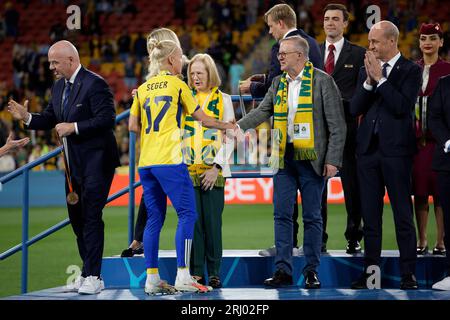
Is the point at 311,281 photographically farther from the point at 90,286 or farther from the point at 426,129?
the point at 426,129

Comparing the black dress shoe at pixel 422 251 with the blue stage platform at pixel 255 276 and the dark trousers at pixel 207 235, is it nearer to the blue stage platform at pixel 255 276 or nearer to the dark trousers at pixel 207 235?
the blue stage platform at pixel 255 276

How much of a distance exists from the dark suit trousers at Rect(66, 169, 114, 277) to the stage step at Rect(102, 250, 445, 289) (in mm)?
348

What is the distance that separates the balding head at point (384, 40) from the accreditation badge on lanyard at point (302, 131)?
757mm

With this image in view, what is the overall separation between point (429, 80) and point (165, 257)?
2672 millimetres

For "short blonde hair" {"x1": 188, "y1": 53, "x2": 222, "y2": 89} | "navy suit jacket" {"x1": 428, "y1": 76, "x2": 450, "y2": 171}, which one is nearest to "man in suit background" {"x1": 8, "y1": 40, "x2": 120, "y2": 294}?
"short blonde hair" {"x1": 188, "y1": 53, "x2": 222, "y2": 89}

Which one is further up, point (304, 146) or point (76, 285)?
point (304, 146)

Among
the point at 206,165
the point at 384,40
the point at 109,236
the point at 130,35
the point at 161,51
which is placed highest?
the point at 130,35

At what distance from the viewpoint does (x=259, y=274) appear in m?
6.62

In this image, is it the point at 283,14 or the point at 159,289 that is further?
the point at 283,14

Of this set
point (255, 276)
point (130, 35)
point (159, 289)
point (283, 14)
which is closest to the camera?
point (159, 289)

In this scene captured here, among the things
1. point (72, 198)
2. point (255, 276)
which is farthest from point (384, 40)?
point (72, 198)

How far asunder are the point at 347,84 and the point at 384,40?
901mm

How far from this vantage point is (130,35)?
2430 centimetres

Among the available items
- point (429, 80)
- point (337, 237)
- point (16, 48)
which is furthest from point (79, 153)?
point (16, 48)
